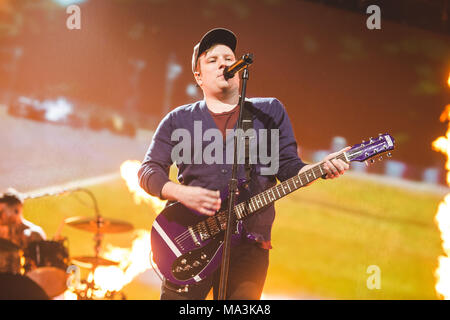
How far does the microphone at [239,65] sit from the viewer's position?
2258 mm

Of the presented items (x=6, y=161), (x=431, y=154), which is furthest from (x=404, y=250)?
(x=6, y=161)

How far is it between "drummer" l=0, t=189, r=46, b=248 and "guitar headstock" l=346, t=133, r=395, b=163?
3.05m

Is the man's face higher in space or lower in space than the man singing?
higher

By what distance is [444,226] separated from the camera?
520 cm

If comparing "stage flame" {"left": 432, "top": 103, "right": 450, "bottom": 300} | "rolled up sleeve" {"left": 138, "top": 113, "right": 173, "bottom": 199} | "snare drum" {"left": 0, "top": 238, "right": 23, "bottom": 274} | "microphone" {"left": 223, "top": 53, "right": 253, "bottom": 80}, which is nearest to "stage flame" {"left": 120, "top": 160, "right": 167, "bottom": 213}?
"snare drum" {"left": 0, "top": 238, "right": 23, "bottom": 274}

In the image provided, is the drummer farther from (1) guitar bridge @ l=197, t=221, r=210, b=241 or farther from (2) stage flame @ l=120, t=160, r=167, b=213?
(1) guitar bridge @ l=197, t=221, r=210, b=241

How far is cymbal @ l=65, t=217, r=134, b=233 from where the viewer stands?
13.7ft

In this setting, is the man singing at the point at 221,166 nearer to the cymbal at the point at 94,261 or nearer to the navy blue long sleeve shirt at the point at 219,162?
the navy blue long sleeve shirt at the point at 219,162

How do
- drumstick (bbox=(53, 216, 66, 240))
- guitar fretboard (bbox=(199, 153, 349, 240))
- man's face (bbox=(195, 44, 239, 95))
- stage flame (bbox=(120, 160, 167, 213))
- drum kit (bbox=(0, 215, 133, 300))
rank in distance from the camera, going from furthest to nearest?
stage flame (bbox=(120, 160, 167, 213)) → drumstick (bbox=(53, 216, 66, 240)) → drum kit (bbox=(0, 215, 133, 300)) → man's face (bbox=(195, 44, 239, 95)) → guitar fretboard (bbox=(199, 153, 349, 240))

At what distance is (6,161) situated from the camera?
427cm

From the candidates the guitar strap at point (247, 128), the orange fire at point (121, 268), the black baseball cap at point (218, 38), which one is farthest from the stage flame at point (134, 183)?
the guitar strap at point (247, 128)

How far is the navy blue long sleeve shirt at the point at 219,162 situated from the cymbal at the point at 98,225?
1592mm

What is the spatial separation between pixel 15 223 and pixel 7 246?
410mm

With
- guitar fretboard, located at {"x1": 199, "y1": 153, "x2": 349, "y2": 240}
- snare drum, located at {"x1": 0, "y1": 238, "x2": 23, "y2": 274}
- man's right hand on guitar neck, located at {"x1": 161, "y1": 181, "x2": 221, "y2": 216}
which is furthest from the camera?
snare drum, located at {"x1": 0, "y1": 238, "x2": 23, "y2": 274}
